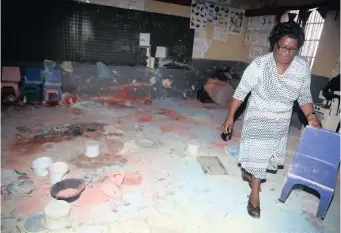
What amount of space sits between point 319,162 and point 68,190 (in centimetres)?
228

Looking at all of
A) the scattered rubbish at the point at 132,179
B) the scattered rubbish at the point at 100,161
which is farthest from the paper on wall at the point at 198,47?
the scattered rubbish at the point at 132,179

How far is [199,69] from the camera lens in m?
6.31

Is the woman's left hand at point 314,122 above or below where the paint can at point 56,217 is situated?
above

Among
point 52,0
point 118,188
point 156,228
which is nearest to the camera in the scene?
point 156,228

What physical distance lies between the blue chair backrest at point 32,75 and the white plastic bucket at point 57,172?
3020mm

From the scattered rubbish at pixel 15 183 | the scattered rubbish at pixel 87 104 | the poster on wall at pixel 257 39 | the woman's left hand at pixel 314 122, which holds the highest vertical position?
the poster on wall at pixel 257 39

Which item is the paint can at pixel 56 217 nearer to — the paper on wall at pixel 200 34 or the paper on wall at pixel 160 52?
the paper on wall at pixel 160 52

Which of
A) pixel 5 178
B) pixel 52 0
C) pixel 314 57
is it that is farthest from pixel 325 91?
pixel 52 0

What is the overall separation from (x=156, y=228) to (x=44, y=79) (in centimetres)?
422

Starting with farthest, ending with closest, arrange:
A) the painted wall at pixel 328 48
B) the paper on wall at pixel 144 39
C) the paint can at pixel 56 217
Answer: the paper on wall at pixel 144 39 → the painted wall at pixel 328 48 → the paint can at pixel 56 217

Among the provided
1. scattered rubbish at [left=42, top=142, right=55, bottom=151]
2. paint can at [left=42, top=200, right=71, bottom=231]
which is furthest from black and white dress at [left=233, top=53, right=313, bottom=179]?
scattered rubbish at [left=42, top=142, right=55, bottom=151]

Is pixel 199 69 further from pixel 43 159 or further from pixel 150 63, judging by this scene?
pixel 43 159

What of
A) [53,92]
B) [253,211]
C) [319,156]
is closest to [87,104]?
[53,92]

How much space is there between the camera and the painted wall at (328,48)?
4223mm
